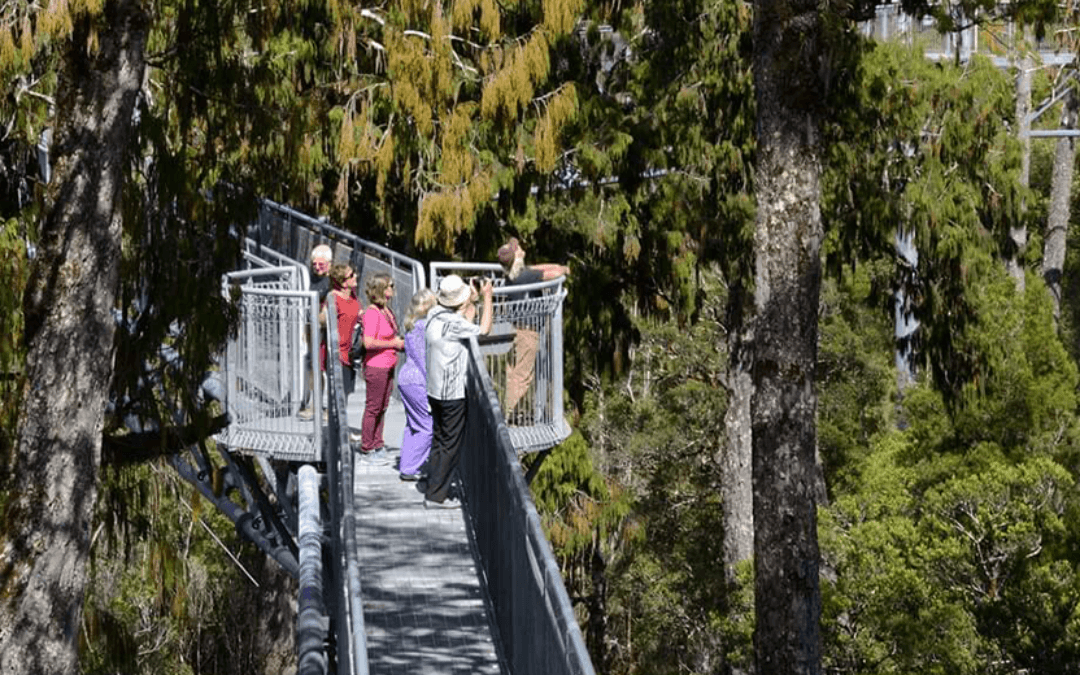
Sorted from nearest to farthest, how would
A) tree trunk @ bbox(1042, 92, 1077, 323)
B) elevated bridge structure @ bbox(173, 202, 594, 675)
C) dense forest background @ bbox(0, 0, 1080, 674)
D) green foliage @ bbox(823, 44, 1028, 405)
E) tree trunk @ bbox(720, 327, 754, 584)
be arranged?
1. elevated bridge structure @ bbox(173, 202, 594, 675)
2. dense forest background @ bbox(0, 0, 1080, 674)
3. green foliage @ bbox(823, 44, 1028, 405)
4. tree trunk @ bbox(720, 327, 754, 584)
5. tree trunk @ bbox(1042, 92, 1077, 323)

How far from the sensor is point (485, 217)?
72.5ft

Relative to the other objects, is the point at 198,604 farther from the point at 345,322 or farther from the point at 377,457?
the point at 377,457

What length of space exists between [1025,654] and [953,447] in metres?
10.6

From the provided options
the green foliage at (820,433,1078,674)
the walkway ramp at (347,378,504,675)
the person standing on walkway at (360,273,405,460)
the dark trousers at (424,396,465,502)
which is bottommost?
the green foliage at (820,433,1078,674)

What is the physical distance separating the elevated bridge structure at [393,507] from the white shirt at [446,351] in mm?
151

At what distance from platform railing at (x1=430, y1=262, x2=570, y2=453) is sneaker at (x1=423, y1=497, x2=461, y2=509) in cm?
157

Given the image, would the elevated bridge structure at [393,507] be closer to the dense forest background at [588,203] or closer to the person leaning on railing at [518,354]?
the person leaning on railing at [518,354]

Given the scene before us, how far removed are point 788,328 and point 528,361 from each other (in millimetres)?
3678

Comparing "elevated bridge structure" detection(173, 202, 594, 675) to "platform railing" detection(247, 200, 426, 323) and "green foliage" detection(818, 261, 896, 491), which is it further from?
"green foliage" detection(818, 261, 896, 491)

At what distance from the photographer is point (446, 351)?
42.3ft

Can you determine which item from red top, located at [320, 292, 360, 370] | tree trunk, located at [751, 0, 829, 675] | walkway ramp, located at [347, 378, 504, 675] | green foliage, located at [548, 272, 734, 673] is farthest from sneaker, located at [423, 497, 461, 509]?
green foliage, located at [548, 272, 734, 673]

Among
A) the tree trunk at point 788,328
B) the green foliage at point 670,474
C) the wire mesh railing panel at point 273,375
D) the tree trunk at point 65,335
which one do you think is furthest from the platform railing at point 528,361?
the green foliage at point 670,474

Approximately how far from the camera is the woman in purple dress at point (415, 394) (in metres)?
13.3

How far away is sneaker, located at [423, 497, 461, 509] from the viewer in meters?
13.5
